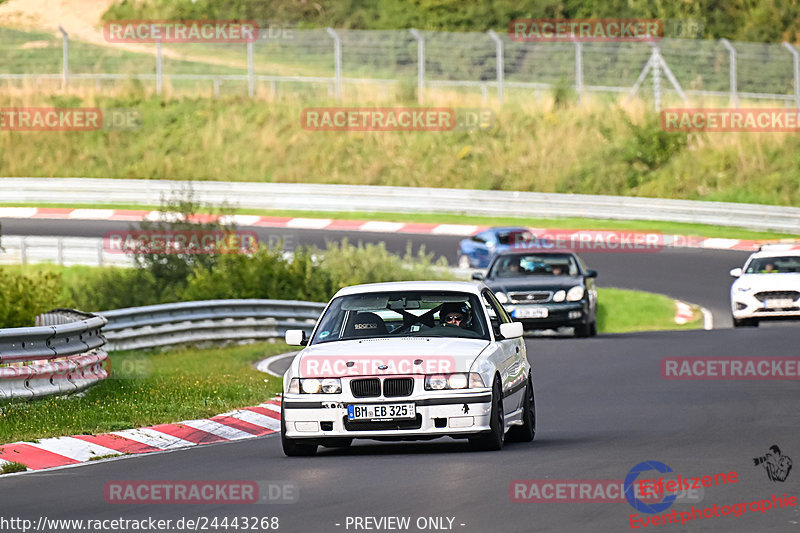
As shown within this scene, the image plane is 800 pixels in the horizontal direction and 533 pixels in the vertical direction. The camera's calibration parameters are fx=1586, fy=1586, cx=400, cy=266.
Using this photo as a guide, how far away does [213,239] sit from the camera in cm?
3005

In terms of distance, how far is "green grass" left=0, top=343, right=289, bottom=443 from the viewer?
13641mm

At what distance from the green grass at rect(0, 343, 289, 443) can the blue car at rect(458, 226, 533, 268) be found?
13.6 metres

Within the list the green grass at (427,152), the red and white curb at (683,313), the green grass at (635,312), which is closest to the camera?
the red and white curb at (683,313)

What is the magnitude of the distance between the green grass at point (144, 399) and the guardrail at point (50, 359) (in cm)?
15

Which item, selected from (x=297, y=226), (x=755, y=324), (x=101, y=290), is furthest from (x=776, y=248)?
(x=297, y=226)

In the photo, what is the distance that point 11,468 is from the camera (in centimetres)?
1164

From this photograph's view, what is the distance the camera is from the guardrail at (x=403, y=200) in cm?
4181

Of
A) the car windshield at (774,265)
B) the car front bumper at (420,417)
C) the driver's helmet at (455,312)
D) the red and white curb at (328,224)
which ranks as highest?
the driver's helmet at (455,312)

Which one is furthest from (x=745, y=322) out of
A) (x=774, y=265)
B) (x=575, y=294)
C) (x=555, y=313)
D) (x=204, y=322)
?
(x=204, y=322)

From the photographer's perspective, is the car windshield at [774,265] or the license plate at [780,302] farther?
the car windshield at [774,265]

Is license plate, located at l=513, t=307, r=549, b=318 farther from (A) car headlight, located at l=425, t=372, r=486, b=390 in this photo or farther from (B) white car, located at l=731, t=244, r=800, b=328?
(A) car headlight, located at l=425, t=372, r=486, b=390

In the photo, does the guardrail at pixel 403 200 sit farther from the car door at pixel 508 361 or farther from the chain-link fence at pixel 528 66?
the car door at pixel 508 361

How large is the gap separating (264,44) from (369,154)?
5984 millimetres

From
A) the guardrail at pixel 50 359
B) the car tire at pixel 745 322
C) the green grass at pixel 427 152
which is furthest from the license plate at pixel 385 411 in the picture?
the green grass at pixel 427 152
